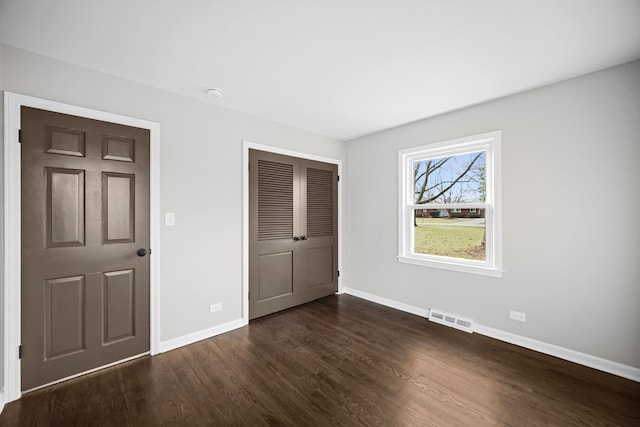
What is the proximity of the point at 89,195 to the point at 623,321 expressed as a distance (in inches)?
174

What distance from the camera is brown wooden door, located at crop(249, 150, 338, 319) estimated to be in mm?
3240

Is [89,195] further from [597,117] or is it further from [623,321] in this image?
[623,321]

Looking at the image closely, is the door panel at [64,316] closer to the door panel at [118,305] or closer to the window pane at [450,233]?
the door panel at [118,305]

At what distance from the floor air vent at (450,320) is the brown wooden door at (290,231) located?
1543mm

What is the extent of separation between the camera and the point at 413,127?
3.46 metres

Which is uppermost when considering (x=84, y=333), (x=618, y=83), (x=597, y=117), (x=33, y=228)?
(x=618, y=83)

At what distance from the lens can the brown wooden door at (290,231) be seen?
3240 mm

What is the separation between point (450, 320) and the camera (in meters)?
3.07

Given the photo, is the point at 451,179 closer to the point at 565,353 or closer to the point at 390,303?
the point at 390,303

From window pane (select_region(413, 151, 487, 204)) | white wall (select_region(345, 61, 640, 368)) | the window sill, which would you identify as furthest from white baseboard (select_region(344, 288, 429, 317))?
window pane (select_region(413, 151, 487, 204))

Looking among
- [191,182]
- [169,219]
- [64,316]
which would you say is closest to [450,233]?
[191,182]

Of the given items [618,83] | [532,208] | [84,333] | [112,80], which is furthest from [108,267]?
[618,83]

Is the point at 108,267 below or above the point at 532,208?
below

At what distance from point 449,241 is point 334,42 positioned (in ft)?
8.49
